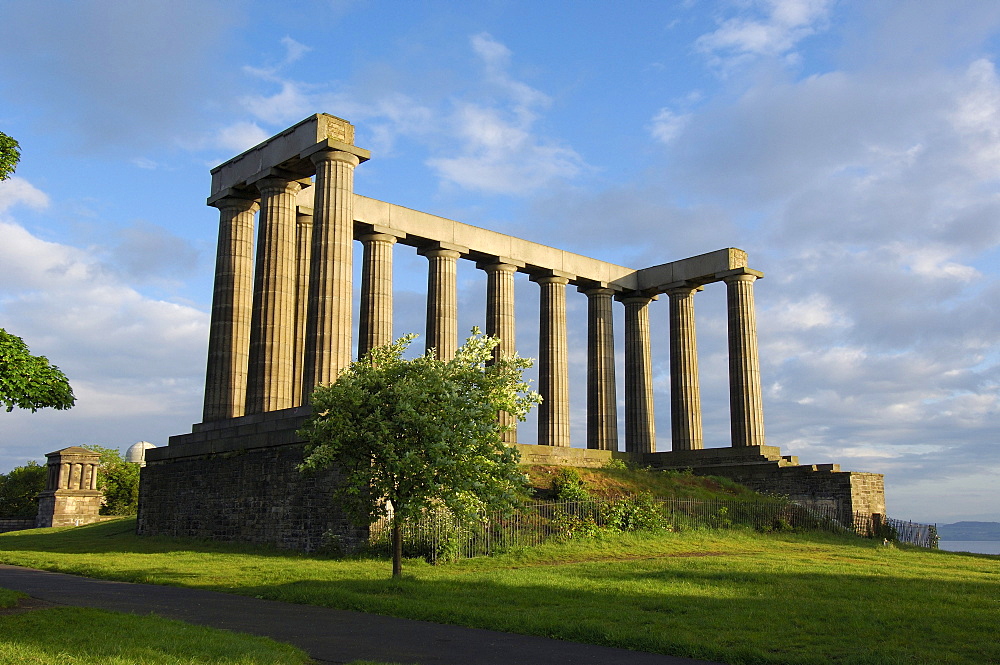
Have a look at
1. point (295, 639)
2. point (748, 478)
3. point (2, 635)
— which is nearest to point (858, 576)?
point (295, 639)

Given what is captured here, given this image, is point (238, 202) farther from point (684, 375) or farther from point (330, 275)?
point (684, 375)

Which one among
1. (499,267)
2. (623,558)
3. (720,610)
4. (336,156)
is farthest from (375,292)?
(720,610)

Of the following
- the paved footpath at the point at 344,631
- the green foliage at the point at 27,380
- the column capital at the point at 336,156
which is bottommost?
the paved footpath at the point at 344,631

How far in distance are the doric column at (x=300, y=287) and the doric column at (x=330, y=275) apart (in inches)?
161

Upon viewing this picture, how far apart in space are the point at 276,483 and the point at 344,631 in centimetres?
1607

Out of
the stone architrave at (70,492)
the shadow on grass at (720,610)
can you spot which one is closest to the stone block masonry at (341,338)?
the shadow on grass at (720,610)

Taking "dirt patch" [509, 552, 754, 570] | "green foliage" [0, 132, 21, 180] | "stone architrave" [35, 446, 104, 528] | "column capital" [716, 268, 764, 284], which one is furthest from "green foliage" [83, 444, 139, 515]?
"green foliage" [0, 132, 21, 180]

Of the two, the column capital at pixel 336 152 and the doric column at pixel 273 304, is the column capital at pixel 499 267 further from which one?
the column capital at pixel 336 152

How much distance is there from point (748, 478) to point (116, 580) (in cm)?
2991

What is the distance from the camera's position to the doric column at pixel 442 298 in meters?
40.4

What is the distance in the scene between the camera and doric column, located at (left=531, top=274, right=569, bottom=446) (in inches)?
1738

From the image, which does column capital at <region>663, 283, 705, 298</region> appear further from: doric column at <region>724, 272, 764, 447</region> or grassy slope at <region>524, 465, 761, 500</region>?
grassy slope at <region>524, 465, 761, 500</region>

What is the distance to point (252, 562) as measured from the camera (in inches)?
961

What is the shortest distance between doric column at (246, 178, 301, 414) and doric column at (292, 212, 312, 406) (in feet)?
2.38
